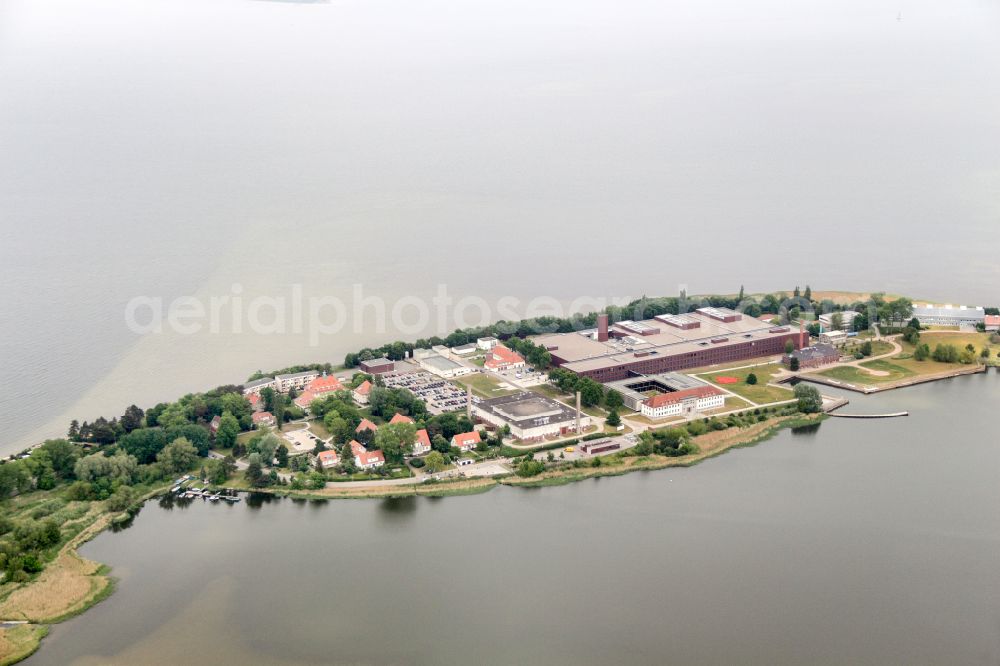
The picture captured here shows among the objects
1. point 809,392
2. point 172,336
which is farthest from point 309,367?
point 809,392

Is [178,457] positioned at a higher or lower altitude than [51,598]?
higher

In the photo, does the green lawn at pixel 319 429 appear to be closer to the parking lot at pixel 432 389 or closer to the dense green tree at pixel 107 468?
the parking lot at pixel 432 389

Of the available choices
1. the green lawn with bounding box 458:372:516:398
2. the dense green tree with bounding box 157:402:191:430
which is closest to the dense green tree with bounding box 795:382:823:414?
the green lawn with bounding box 458:372:516:398

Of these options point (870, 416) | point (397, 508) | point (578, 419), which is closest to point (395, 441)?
point (397, 508)

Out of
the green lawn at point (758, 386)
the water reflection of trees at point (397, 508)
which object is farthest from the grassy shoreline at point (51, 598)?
the green lawn at point (758, 386)

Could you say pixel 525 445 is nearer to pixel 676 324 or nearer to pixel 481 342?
pixel 481 342

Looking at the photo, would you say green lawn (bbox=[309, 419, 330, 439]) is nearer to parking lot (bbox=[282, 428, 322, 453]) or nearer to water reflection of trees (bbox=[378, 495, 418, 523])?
parking lot (bbox=[282, 428, 322, 453])

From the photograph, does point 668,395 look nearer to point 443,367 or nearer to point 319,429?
point 443,367
